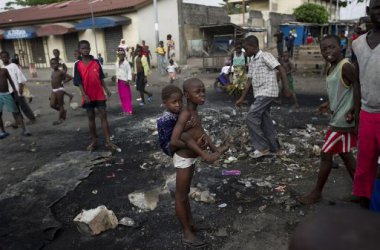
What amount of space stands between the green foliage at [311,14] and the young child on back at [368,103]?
3177 centimetres

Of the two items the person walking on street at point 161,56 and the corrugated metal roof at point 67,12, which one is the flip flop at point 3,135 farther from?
the corrugated metal roof at point 67,12

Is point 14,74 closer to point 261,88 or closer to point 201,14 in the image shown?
point 261,88

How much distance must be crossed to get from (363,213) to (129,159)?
15.1 ft

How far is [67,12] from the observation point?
2205 cm

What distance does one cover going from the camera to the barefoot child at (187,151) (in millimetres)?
2721

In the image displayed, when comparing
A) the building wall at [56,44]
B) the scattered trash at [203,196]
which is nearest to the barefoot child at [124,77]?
the scattered trash at [203,196]

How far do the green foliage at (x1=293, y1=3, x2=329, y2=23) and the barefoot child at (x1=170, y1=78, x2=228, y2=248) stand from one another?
3217 centimetres

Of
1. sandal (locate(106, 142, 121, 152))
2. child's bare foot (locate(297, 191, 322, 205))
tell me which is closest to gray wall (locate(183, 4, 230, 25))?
sandal (locate(106, 142, 121, 152))

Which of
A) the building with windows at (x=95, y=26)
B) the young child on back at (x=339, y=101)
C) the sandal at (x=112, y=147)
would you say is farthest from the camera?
the building with windows at (x=95, y=26)

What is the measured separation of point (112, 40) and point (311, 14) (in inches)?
791

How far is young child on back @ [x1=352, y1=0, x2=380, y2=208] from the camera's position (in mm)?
2535

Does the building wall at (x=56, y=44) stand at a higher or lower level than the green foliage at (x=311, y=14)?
lower

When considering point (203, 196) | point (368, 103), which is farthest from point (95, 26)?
point (368, 103)

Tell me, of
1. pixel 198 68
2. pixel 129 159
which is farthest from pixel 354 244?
pixel 198 68
